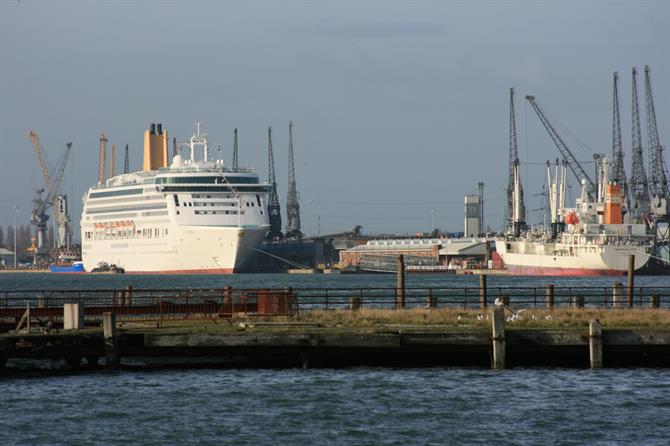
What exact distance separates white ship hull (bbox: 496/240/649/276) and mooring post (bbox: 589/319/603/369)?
367 feet

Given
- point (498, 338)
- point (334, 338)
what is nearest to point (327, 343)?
point (334, 338)

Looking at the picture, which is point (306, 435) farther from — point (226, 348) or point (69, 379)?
point (69, 379)

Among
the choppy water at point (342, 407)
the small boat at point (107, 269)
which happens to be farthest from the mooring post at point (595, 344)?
the small boat at point (107, 269)

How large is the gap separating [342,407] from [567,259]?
13245 cm

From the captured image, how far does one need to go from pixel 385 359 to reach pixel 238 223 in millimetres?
118568

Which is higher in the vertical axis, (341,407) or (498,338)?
(498,338)

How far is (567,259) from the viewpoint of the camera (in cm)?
16300

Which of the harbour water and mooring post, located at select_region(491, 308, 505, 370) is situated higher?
mooring post, located at select_region(491, 308, 505, 370)

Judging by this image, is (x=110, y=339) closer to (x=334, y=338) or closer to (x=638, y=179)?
(x=334, y=338)

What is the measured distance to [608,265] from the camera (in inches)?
6220

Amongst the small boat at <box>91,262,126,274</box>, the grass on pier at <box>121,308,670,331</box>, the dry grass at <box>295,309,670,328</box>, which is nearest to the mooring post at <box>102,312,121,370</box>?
the grass on pier at <box>121,308,670,331</box>

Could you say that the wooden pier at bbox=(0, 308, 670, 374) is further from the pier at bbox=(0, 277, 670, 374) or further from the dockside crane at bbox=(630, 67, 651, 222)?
the dockside crane at bbox=(630, 67, 651, 222)

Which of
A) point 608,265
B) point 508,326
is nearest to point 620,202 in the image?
point 608,265

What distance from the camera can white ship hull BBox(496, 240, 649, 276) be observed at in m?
158
